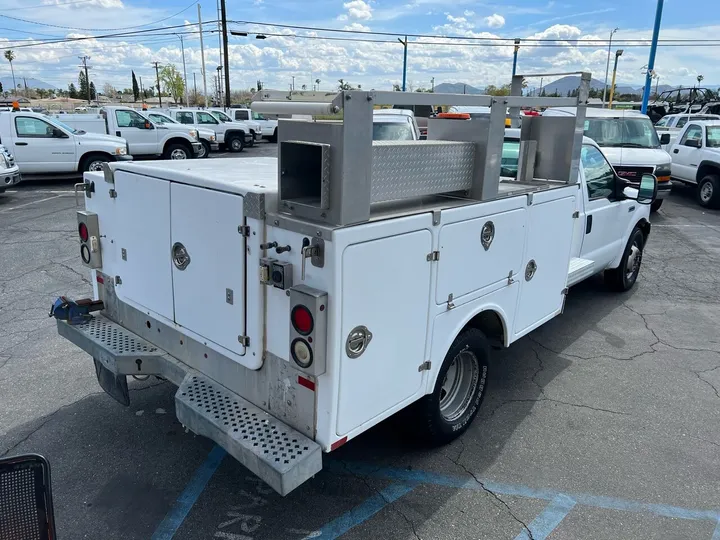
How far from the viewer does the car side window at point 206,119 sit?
2519 centimetres

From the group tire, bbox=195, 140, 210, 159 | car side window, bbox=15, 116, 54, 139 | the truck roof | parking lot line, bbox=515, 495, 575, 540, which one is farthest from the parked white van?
tire, bbox=195, 140, 210, 159

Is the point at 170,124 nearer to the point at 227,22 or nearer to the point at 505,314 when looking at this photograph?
the point at 505,314

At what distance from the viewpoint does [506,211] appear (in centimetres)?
343

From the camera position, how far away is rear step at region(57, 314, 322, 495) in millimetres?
2500

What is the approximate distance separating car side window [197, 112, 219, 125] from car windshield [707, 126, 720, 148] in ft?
63.9

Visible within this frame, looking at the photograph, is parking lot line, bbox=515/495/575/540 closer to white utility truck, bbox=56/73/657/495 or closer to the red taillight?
white utility truck, bbox=56/73/657/495

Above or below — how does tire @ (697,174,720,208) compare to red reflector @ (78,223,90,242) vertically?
A: below

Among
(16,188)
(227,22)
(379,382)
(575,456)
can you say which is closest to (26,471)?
(379,382)

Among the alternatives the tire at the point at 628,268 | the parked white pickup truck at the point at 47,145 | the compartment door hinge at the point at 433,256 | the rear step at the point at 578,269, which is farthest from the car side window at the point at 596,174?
the parked white pickup truck at the point at 47,145

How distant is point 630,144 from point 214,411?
1195 cm

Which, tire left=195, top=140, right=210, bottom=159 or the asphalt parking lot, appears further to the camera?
tire left=195, top=140, right=210, bottom=159

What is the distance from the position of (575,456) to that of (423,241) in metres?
1.95

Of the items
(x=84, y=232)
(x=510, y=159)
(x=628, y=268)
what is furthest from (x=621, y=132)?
(x=84, y=232)

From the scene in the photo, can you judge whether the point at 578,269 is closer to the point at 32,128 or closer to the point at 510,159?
the point at 510,159
